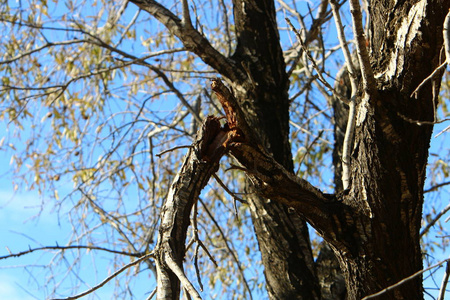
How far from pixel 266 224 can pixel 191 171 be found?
964mm

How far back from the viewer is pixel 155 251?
5.85ft

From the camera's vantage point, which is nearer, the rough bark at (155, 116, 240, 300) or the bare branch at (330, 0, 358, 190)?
the rough bark at (155, 116, 240, 300)

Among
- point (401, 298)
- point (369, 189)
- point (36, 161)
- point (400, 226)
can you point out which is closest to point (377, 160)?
point (369, 189)

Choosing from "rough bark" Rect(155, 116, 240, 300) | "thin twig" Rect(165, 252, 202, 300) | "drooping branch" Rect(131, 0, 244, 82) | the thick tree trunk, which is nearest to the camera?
"thin twig" Rect(165, 252, 202, 300)

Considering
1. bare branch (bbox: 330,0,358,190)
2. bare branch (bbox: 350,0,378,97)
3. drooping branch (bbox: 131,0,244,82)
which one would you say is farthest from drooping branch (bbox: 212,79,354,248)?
drooping branch (bbox: 131,0,244,82)

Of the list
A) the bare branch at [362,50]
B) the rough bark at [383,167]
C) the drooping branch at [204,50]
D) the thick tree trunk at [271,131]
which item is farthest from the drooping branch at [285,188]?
the drooping branch at [204,50]

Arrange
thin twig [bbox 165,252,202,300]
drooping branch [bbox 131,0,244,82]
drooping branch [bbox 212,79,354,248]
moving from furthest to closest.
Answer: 1. drooping branch [bbox 131,0,244,82]
2. drooping branch [bbox 212,79,354,248]
3. thin twig [bbox 165,252,202,300]

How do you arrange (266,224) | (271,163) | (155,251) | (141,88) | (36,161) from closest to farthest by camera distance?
(155,251) → (271,163) → (266,224) → (36,161) → (141,88)

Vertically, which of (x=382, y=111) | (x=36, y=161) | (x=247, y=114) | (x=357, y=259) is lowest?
(x=357, y=259)

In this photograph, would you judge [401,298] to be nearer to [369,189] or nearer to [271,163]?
[369,189]

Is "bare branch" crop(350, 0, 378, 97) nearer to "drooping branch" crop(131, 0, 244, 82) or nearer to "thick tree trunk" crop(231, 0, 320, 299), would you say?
"thick tree trunk" crop(231, 0, 320, 299)

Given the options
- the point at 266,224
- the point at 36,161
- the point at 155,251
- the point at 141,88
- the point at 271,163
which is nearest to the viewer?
the point at 155,251

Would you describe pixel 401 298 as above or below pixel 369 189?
below

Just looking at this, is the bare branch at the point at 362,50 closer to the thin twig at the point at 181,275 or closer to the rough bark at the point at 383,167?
the rough bark at the point at 383,167
